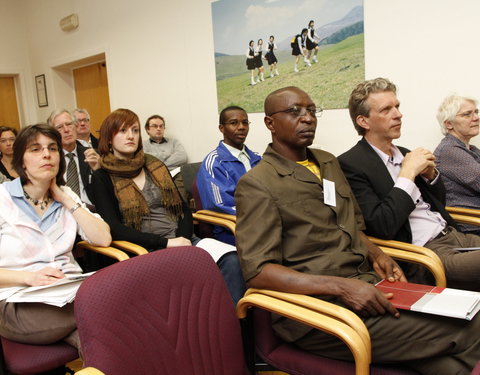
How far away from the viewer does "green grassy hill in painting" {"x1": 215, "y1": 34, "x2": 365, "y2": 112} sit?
118 inches

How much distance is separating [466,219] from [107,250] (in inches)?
70.0

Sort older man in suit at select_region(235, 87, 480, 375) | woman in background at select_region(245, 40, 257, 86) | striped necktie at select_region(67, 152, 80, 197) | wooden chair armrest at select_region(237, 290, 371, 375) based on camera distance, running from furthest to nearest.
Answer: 1. woman in background at select_region(245, 40, 257, 86)
2. striped necktie at select_region(67, 152, 80, 197)
3. older man in suit at select_region(235, 87, 480, 375)
4. wooden chair armrest at select_region(237, 290, 371, 375)

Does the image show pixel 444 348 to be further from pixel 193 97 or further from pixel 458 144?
pixel 193 97

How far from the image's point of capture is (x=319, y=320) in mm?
1100

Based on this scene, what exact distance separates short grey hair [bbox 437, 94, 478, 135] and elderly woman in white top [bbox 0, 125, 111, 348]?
204 centimetres

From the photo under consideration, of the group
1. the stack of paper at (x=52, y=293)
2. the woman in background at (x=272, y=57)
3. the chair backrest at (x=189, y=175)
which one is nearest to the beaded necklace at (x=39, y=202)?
the stack of paper at (x=52, y=293)

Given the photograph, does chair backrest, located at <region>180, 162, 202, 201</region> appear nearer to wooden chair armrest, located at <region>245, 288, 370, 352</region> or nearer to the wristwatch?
the wristwatch

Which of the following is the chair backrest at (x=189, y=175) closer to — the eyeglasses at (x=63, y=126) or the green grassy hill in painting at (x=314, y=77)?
the green grassy hill in painting at (x=314, y=77)

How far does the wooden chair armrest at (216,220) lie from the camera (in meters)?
2.23

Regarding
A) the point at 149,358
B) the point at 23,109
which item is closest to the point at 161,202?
the point at 149,358

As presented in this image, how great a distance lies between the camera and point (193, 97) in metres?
4.16

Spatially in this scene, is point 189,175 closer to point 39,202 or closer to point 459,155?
point 39,202

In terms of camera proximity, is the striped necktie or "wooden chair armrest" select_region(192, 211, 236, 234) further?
the striped necktie

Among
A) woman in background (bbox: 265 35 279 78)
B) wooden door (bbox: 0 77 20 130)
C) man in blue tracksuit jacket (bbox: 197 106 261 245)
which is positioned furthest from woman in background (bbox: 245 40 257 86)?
wooden door (bbox: 0 77 20 130)
